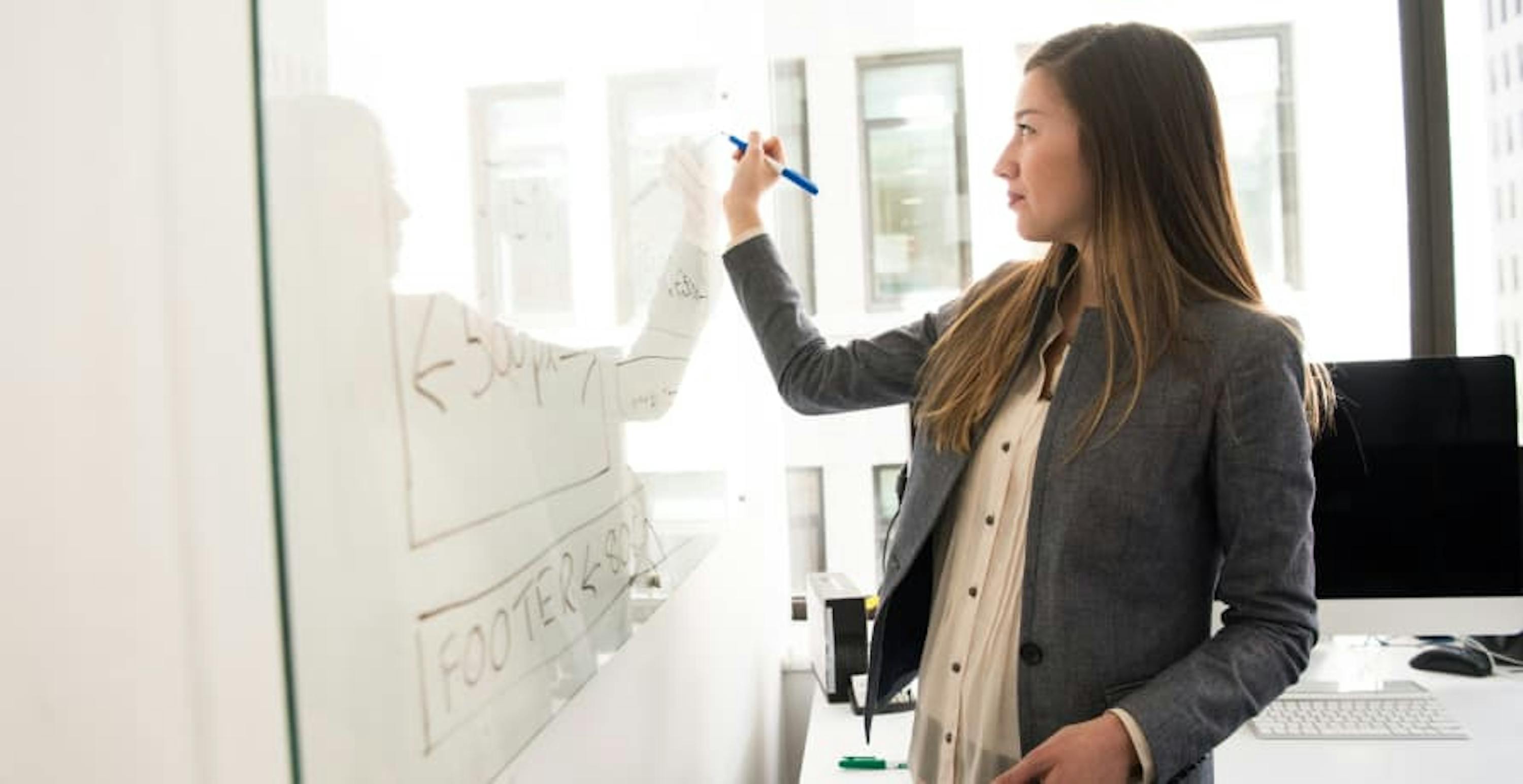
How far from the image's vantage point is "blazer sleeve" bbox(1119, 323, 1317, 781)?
3.15 feet

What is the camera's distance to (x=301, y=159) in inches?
17.6

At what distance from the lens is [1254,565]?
3.21 feet

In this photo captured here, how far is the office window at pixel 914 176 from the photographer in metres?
2.61

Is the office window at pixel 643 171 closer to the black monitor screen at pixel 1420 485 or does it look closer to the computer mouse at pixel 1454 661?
the black monitor screen at pixel 1420 485

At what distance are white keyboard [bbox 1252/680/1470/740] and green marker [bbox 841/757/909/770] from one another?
22.0 inches

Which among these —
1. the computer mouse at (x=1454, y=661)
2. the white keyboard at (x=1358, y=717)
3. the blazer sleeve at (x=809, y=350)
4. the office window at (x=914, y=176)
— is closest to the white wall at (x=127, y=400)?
the blazer sleeve at (x=809, y=350)

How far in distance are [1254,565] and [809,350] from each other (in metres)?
0.57

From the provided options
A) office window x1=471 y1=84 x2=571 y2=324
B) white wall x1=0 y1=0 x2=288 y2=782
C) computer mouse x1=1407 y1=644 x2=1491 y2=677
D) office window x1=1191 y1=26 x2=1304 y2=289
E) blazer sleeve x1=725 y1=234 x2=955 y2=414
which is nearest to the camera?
white wall x1=0 y1=0 x2=288 y2=782

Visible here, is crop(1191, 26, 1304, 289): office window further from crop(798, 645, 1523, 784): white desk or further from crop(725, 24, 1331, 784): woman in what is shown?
crop(725, 24, 1331, 784): woman

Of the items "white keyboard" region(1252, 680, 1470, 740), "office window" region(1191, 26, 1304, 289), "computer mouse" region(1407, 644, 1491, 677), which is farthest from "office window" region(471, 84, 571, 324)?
"office window" region(1191, 26, 1304, 289)

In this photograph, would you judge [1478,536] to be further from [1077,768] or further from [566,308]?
[566,308]

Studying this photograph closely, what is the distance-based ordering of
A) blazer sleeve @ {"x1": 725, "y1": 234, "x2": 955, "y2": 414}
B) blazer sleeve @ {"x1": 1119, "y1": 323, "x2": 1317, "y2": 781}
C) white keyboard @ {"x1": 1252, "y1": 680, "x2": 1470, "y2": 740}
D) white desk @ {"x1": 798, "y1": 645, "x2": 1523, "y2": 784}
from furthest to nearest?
white keyboard @ {"x1": 1252, "y1": 680, "x2": 1470, "y2": 740}
white desk @ {"x1": 798, "y1": 645, "x2": 1523, "y2": 784}
blazer sleeve @ {"x1": 725, "y1": 234, "x2": 955, "y2": 414}
blazer sleeve @ {"x1": 1119, "y1": 323, "x2": 1317, "y2": 781}

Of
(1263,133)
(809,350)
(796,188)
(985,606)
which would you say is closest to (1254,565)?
(985,606)

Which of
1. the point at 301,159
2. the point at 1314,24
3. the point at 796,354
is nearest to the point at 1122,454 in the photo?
the point at 796,354
